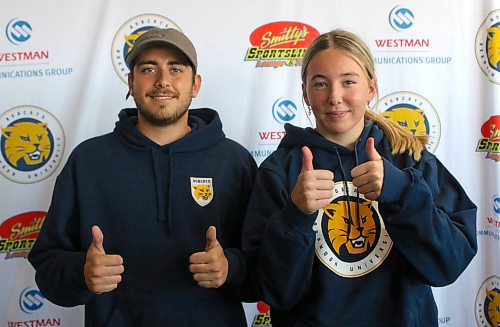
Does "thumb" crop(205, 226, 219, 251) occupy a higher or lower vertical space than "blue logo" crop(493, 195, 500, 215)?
lower

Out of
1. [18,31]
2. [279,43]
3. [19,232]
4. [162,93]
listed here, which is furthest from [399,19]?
[19,232]

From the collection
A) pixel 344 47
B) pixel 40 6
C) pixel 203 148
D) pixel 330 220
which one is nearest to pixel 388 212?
pixel 330 220

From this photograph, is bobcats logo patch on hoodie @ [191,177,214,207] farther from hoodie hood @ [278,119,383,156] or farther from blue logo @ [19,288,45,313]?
blue logo @ [19,288,45,313]

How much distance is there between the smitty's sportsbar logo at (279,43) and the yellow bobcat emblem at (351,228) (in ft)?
2.70

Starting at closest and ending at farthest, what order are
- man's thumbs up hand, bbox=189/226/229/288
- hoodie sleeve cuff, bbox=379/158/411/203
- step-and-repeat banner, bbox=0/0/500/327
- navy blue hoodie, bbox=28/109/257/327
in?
hoodie sleeve cuff, bbox=379/158/411/203
man's thumbs up hand, bbox=189/226/229/288
navy blue hoodie, bbox=28/109/257/327
step-and-repeat banner, bbox=0/0/500/327

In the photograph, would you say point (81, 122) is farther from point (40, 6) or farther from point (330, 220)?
point (330, 220)

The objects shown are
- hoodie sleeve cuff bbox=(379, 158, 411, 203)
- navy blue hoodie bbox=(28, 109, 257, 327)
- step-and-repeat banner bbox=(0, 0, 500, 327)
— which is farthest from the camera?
step-and-repeat banner bbox=(0, 0, 500, 327)

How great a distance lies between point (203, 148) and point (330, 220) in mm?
403

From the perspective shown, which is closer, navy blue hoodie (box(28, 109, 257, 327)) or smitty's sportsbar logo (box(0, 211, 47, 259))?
navy blue hoodie (box(28, 109, 257, 327))

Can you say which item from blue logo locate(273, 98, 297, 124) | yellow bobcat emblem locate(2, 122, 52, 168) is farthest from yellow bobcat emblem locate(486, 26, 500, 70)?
yellow bobcat emblem locate(2, 122, 52, 168)

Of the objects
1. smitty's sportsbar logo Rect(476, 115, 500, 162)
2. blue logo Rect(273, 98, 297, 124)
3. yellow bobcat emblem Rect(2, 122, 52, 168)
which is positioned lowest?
yellow bobcat emblem Rect(2, 122, 52, 168)

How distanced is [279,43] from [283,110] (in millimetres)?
240

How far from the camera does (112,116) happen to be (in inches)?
70.2

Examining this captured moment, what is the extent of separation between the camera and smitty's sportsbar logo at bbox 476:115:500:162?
71.6 inches
